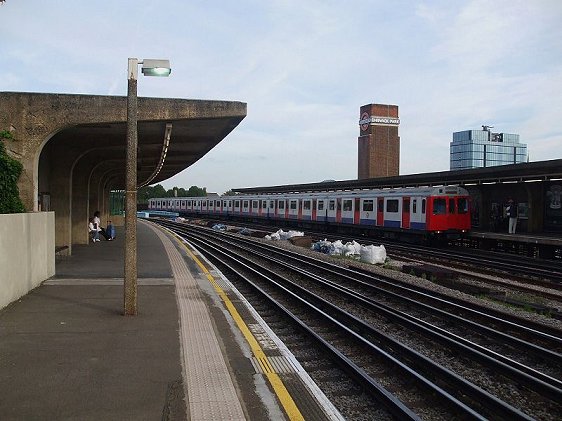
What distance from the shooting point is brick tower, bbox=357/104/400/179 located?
7944cm

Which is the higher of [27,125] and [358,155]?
[358,155]

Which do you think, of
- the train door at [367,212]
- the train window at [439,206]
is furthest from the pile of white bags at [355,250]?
the train door at [367,212]

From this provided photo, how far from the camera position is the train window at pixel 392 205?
26170 millimetres

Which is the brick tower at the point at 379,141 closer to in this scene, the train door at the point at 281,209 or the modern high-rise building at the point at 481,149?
the modern high-rise building at the point at 481,149

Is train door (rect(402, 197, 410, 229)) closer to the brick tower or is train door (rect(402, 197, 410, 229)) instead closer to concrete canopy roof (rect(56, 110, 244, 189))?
concrete canopy roof (rect(56, 110, 244, 189))

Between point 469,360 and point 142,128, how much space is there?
10.6 m

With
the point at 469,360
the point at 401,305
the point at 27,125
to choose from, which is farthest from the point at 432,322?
the point at 27,125

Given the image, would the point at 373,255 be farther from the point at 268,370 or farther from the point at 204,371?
the point at 204,371

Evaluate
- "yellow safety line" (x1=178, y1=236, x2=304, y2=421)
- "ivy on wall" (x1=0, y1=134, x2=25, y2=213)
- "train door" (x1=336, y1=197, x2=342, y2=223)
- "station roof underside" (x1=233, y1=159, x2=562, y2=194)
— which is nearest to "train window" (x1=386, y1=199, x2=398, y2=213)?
"station roof underside" (x1=233, y1=159, x2=562, y2=194)

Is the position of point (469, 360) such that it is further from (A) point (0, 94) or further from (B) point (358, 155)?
(B) point (358, 155)

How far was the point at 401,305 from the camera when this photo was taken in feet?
37.0

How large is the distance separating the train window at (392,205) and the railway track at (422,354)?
13.1 m

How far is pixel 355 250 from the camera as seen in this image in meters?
22.5

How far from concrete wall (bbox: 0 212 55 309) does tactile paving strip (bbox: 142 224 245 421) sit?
2.70 m
